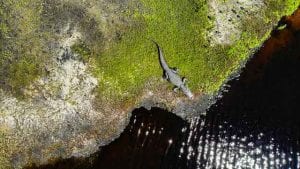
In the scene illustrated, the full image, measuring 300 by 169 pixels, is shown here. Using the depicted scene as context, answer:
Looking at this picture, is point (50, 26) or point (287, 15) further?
point (287, 15)

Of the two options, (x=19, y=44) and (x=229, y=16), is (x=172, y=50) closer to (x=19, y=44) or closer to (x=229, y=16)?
(x=229, y=16)

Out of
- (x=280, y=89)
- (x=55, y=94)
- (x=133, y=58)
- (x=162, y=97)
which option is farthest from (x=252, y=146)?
(x=55, y=94)

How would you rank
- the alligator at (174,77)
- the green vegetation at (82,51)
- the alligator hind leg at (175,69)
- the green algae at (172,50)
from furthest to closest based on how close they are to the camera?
1. the alligator hind leg at (175,69)
2. the alligator at (174,77)
3. the green algae at (172,50)
4. the green vegetation at (82,51)

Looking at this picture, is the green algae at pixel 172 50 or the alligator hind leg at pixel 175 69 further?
the alligator hind leg at pixel 175 69

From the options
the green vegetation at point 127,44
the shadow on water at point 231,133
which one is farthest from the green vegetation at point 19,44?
the shadow on water at point 231,133

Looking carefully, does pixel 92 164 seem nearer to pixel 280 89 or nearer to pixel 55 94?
pixel 55 94

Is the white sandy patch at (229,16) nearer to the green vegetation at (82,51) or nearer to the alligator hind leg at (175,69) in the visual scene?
the alligator hind leg at (175,69)
